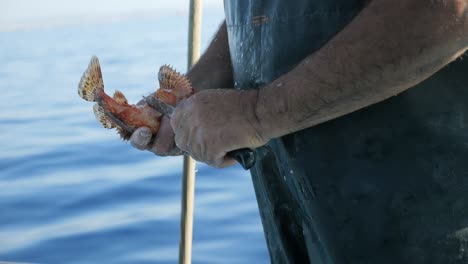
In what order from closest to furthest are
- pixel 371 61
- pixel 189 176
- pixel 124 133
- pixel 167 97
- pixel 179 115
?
pixel 371 61 → pixel 179 115 → pixel 167 97 → pixel 124 133 → pixel 189 176

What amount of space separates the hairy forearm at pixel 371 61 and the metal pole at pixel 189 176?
1.49 meters

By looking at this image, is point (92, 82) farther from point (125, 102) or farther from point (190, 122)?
point (190, 122)

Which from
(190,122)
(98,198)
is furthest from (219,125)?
(98,198)

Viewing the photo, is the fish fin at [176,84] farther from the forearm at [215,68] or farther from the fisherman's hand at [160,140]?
the forearm at [215,68]

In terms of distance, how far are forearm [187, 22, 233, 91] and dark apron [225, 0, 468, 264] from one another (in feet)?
1.40

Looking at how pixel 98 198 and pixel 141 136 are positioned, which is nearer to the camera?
pixel 141 136

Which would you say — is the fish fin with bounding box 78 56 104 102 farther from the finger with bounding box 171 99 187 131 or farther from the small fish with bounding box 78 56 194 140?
the finger with bounding box 171 99 187 131

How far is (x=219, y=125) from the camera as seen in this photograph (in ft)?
5.05

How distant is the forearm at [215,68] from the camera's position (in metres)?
2.05

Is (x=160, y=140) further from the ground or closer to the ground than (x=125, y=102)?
closer to the ground

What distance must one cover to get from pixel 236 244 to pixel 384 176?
3.48m

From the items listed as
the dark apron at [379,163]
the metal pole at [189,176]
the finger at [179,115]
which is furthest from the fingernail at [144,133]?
the metal pole at [189,176]

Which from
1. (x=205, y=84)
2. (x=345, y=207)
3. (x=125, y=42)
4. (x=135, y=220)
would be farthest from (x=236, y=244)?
(x=125, y=42)

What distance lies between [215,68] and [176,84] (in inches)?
9.4
